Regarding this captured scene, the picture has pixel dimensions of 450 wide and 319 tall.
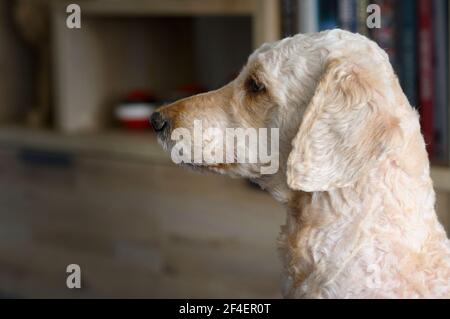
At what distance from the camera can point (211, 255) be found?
1695 millimetres

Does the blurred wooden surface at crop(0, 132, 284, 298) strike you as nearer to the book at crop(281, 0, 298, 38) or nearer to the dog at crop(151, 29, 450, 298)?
the book at crop(281, 0, 298, 38)

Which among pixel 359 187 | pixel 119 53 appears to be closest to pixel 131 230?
pixel 119 53

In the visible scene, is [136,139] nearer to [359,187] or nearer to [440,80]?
[440,80]

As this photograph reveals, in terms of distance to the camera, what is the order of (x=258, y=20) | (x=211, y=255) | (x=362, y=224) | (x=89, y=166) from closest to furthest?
(x=362, y=224) → (x=258, y=20) → (x=211, y=255) → (x=89, y=166)

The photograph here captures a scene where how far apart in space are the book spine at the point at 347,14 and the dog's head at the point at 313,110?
0.49m

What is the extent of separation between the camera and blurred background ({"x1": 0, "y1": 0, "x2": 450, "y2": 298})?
4.82ft

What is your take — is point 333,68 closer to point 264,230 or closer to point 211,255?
point 264,230

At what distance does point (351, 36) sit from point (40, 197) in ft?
3.82

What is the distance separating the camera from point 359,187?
90cm

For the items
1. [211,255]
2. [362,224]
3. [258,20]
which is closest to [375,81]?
[362,224]

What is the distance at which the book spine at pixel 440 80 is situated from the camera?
1390 mm

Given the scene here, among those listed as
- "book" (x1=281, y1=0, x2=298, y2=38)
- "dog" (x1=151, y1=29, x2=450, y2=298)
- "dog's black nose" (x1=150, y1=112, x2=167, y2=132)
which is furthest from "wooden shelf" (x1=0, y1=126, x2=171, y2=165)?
"dog" (x1=151, y1=29, x2=450, y2=298)

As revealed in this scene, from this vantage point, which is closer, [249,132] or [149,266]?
[249,132]

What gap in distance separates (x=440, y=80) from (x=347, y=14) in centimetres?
19
